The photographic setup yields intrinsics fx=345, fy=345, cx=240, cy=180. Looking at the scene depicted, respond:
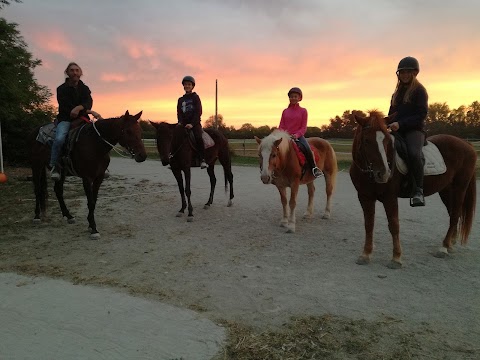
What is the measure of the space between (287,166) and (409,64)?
2583 mm

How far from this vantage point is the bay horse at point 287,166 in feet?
18.8

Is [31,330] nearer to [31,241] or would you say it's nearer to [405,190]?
[31,241]

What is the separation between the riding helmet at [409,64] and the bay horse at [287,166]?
2.11m

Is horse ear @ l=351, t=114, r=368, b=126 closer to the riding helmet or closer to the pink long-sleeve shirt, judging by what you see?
the riding helmet

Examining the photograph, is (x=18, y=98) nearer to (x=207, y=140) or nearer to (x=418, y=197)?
(x=207, y=140)

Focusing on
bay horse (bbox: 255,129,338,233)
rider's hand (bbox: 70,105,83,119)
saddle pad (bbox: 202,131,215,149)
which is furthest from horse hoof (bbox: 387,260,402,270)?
rider's hand (bbox: 70,105,83,119)

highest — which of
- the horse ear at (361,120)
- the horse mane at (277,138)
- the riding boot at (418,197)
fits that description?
the horse ear at (361,120)

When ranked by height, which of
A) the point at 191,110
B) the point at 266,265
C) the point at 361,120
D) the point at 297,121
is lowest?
the point at 266,265

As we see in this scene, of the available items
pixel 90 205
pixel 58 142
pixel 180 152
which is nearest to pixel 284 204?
pixel 180 152

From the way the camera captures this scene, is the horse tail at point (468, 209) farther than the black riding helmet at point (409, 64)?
Yes

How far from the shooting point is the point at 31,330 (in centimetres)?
287

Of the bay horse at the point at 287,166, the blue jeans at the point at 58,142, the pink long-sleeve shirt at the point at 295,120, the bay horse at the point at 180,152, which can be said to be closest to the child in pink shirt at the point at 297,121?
the pink long-sleeve shirt at the point at 295,120

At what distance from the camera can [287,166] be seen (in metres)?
6.27

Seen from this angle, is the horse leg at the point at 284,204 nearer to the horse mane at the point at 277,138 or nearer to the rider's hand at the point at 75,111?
the horse mane at the point at 277,138
